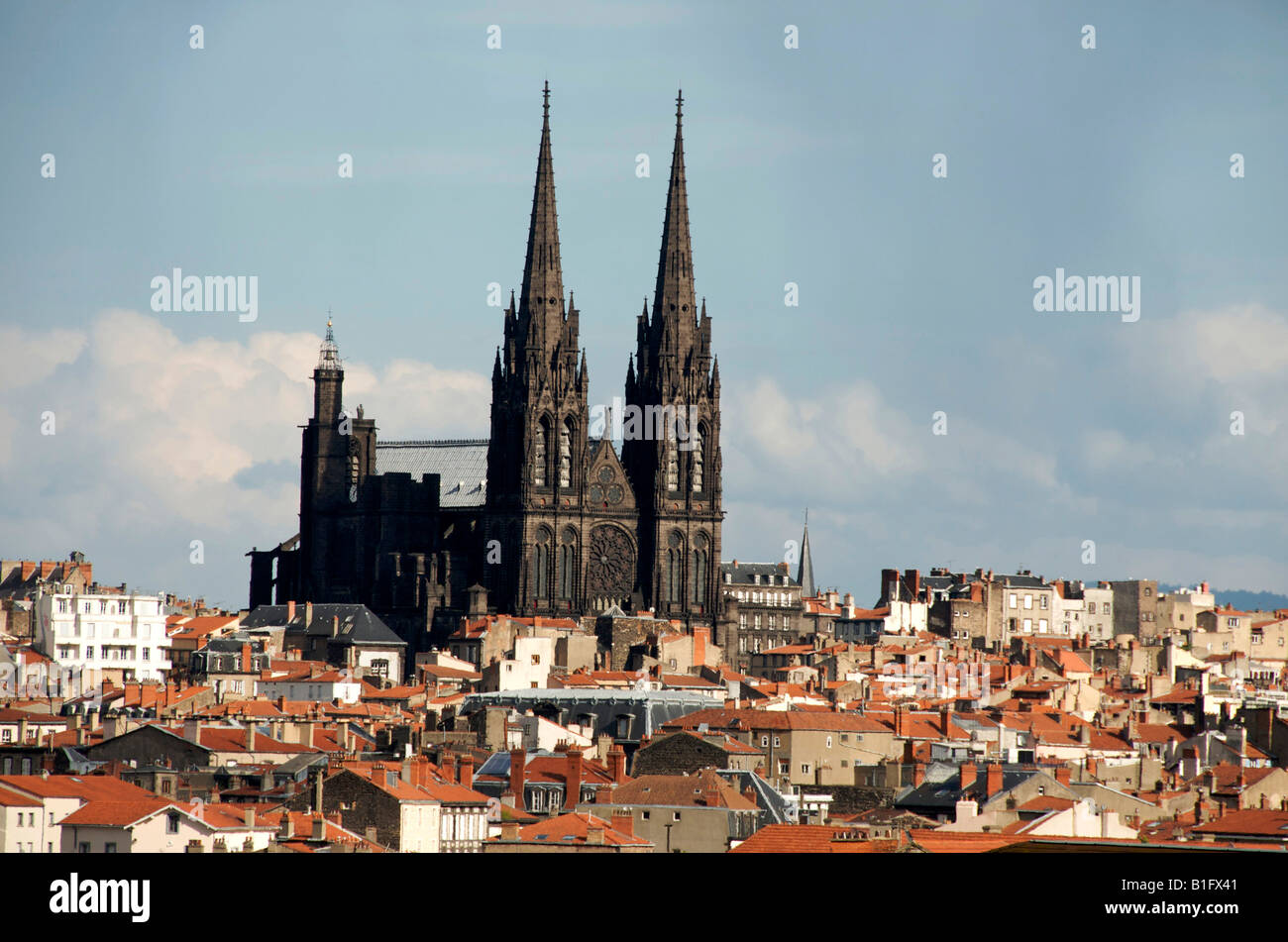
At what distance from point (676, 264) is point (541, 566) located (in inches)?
666

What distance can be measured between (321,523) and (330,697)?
39.6m

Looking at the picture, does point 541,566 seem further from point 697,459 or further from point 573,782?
point 573,782

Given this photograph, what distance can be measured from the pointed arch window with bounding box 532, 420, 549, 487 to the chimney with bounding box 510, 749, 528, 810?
222 feet

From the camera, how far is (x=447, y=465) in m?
155

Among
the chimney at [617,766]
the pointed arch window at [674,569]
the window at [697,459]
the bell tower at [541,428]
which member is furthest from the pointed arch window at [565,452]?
the chimney at [617,766]

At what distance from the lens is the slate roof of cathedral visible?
5960 inches

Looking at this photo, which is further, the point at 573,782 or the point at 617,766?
the point at 617,766

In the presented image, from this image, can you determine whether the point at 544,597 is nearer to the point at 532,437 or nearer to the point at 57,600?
the point at 532,437

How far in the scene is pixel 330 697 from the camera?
112m

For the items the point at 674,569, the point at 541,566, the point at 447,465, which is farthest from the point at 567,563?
the point at 447,465

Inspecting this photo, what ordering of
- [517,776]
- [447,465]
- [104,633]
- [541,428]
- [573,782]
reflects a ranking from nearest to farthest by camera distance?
[573,782] < [517,776] < [104,633] < [541,428] < [447,465]

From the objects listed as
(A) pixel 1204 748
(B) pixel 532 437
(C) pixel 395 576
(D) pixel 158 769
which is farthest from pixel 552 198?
(D) pixel 158 769

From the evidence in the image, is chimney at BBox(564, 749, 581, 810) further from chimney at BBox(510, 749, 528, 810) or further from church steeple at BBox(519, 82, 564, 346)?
church steeple at BBox(519, 82, 564, 346)

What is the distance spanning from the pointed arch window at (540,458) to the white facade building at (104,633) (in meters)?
20.1
